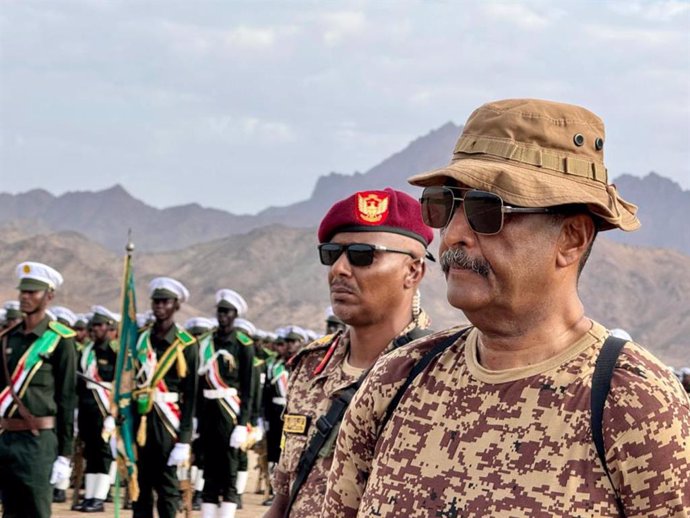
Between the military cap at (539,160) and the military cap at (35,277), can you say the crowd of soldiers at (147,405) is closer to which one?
the military cap at (35,277)

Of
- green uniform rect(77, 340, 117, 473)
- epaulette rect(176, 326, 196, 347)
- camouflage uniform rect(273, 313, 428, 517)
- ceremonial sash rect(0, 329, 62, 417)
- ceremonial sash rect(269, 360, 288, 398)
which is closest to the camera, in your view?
→ camouflage uniform rect(273, 313, 428, 517)

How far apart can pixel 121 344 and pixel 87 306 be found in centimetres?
6539

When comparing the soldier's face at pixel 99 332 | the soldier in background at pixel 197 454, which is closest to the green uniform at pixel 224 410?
the soldier in background at pixel 197 454

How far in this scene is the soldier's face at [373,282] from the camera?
4.31 metres

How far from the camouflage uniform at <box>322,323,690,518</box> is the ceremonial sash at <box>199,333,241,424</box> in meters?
10.9

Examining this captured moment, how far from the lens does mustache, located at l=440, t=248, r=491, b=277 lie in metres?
2.38

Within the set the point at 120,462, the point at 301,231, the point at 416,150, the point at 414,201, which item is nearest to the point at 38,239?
the point at 301,231

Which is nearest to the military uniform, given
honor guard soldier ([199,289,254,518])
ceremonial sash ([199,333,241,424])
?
ceremonial sash ([199,333,241,424])

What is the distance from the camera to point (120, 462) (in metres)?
11.3

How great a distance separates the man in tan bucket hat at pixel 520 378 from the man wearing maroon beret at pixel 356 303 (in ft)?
5.35

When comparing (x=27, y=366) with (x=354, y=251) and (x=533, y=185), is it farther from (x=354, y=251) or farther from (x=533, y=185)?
(x=533, y=185)

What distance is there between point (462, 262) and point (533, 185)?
0.20 metres

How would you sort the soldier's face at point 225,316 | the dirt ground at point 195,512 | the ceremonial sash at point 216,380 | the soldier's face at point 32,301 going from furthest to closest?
the dirt ground at point 195,512 → the soldier's face at point 225,316 → the ceremonial sash at point 216,380 → the soldier's face at point 32,301

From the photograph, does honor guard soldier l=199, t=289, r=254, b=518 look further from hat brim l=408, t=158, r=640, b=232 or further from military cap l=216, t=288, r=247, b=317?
hat brim l=408, t=158, r=640, b=232
